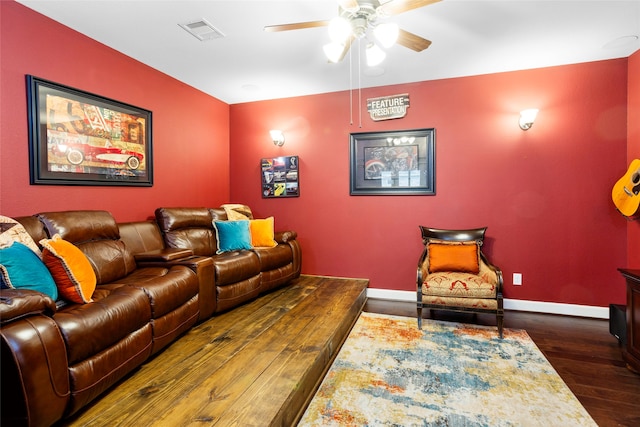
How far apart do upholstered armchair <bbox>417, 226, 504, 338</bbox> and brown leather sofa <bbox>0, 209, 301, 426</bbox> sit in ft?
5.40

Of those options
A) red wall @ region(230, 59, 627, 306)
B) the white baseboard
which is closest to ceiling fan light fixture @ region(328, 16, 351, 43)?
red wall @ region(230, 59, 627, 306)

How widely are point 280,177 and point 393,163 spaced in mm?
1594

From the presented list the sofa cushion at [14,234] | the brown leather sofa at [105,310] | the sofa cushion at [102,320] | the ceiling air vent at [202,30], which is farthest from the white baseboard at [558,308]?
the sofa cushion at [14,234]

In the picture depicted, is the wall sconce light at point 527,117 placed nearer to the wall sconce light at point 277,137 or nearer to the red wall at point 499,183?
the red wall at point 499,183

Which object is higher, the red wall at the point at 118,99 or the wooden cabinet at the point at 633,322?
the red wall at the point at 118,99

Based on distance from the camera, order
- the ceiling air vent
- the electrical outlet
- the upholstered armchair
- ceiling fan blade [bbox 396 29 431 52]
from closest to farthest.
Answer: ceiling fan blade [bbox 396 29 431 52] < the ceiling air vent < the upholstered armchair < the electrical outlet

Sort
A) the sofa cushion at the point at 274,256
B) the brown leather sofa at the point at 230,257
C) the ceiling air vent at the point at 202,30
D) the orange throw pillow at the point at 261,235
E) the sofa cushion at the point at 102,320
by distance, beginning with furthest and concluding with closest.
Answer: the orange throw pillow at the point at 261,235
the sofa cushion at the point at 274,256
the brown leather sofa at the point at 230,257
the ceiling air vent at the point at 202,30
the sofa cushion at the point at 102,320

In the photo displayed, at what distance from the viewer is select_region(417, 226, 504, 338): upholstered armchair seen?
9.10 ft

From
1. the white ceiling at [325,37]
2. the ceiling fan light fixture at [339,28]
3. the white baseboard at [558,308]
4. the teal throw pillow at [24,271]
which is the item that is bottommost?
the white baseboard at [558,308]

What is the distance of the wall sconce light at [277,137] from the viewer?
4.29 m

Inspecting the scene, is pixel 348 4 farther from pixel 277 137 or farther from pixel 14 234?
pixel 277 137

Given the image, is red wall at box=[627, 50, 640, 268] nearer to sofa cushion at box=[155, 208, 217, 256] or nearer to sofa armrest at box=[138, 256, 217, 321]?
sofa armrest at box=[138, 256, 217, 321]

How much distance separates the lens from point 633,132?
9.92 ft

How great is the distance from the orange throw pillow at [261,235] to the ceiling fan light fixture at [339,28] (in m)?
2.34
